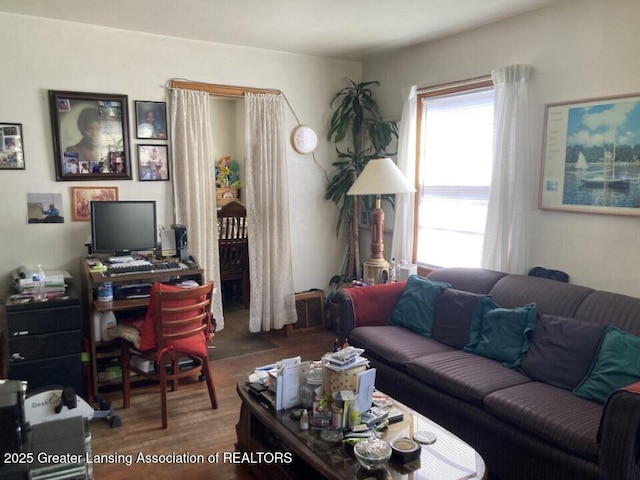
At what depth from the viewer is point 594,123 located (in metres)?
2.89

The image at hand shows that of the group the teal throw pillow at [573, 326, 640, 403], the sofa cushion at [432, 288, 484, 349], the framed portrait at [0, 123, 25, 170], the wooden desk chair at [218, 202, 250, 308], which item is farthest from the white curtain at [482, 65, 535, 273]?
the framed portrait at [0, 123, 25, 170]

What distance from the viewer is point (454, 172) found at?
3883 millimetres

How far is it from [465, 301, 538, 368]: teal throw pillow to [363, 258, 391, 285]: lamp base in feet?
3.57

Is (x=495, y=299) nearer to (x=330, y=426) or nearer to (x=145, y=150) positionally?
(x=330, y=426)

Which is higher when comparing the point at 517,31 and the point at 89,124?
the point at 517,31

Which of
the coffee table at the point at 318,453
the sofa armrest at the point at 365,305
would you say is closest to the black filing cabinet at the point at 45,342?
the coffee table at the point at 318,453

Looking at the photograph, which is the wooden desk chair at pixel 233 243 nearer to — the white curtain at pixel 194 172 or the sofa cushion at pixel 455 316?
the white curtain at pixel 194 172

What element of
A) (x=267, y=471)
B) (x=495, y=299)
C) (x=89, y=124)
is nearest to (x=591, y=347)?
(x=495, y=299)

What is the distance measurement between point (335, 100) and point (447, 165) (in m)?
1.38

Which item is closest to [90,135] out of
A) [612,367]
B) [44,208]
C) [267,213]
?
[44,208]

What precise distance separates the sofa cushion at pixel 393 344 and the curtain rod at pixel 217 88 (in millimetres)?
2275

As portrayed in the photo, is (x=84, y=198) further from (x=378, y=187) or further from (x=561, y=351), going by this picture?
(x=561, y=351)

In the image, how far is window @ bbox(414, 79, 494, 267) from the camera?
3643 mm

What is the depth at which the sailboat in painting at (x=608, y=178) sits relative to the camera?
9.16 feet
